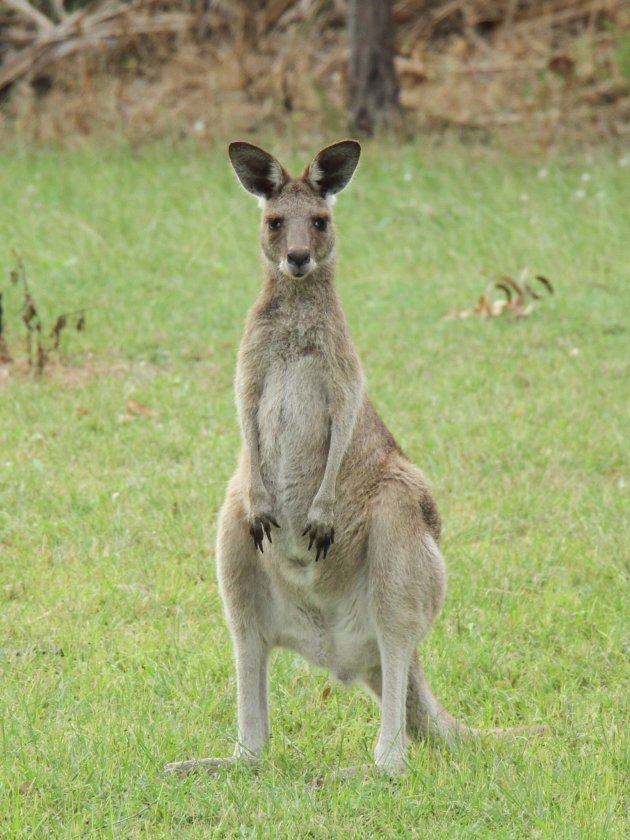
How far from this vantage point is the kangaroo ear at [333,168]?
12.1ft

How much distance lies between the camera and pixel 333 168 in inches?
146

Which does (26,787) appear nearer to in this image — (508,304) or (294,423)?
(294,423)

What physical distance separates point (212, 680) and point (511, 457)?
2.47m

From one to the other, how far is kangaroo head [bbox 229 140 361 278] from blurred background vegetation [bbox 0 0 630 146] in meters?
9.00

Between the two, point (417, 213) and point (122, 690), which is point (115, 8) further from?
point (122, 690)

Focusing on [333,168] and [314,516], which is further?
[333,168]

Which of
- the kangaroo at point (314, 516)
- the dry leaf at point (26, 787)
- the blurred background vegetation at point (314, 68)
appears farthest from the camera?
the blurred background vegetation at point (314, 68)

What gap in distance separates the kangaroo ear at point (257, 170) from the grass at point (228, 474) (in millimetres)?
1466

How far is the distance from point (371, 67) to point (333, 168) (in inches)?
361

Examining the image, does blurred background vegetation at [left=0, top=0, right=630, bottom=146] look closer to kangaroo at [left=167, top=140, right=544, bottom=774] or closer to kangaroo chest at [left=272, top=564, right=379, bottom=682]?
kangaroo at [left=167, top=140, right=544, bottom=774]

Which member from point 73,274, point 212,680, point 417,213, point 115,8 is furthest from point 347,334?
point 115,8

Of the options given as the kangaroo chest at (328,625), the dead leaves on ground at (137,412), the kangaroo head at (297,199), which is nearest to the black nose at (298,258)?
the kangaroo head at (297,199)

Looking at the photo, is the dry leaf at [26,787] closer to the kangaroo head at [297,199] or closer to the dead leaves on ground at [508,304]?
the kangaroo head at [297,199]

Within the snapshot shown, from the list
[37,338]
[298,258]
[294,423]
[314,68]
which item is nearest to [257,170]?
[298,258]
